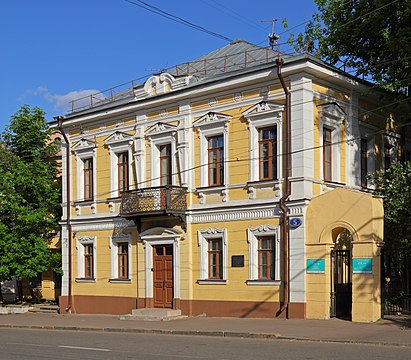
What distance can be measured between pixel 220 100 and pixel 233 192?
338 cm

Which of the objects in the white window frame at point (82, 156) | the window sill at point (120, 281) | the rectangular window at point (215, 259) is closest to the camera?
the rectangular window at point (215, 259)

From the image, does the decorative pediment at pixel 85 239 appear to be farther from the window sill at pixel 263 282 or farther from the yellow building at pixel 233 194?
the window sill at pixel 263 282

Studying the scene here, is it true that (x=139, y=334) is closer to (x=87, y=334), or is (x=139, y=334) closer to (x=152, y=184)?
(x=87, y=334)

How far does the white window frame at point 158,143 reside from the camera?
25989mm

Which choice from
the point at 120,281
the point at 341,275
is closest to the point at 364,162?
the point at 341,275

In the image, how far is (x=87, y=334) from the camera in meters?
20.7

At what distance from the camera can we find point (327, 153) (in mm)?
23672

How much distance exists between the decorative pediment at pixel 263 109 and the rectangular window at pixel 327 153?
198 cm

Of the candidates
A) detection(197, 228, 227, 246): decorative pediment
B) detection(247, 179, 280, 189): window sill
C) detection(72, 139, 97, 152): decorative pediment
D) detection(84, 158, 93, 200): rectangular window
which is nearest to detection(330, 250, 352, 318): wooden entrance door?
detection(247, 179, 280, 189): window sill

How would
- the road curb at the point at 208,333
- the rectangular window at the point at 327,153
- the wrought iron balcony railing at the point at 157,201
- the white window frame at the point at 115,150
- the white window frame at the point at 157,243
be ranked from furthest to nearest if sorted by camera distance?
the white window frame at the point at 115,150 → the white window frame at the point at 157,243 → the wrought iron balcony railing at the point at 157,201 → the rectangular window at the point at 327,153 → the road curb at the point at 208,333

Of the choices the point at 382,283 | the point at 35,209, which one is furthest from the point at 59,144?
the point at 382,283

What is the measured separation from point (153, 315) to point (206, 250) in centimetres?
303

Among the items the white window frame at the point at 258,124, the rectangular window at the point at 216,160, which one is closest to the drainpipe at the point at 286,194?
the white window frame at the point at 258,124

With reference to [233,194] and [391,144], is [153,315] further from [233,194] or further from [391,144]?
[391,144]
